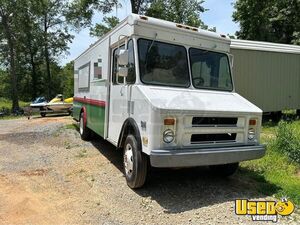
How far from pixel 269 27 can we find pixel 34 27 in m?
23.1

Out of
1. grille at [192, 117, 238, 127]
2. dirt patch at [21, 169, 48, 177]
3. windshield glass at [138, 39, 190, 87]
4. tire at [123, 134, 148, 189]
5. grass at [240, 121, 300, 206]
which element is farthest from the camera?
dirt patch at [21, 169, 48, 177]

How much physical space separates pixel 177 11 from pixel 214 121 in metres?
28.0

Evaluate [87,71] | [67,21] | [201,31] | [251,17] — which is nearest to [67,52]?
[67,21]

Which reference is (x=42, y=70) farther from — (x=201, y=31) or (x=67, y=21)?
(x=201, y=31)

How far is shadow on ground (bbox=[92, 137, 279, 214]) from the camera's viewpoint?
19.0 ft

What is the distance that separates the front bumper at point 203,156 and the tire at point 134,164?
1.87 feet

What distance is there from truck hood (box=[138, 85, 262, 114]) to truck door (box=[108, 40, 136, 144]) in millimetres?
510

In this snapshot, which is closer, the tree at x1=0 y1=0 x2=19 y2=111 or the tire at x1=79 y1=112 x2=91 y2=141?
the tire at x1=79 y1=112 x2=91 y2=141

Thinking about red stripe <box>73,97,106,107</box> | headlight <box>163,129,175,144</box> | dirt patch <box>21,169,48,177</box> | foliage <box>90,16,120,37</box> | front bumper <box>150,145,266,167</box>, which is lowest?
dirt patch <box>21,169,48,177</box>

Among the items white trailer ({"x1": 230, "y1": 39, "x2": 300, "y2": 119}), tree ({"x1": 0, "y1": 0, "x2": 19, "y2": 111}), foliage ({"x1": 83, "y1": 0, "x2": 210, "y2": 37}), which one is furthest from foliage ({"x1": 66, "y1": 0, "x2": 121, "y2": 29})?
white trailer ({"x1": 230, "y1": 39, "x2": 300, "y2": 119})

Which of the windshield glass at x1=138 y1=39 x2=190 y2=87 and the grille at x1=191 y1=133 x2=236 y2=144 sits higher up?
the windshield glass at x1=138 y1=39 x2=190 y2=87

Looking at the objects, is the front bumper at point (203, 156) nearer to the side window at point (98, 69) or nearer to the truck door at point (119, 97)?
the truck door at point (119, 97)

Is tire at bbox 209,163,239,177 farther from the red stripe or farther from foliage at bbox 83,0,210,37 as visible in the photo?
foliage at bbox 83,0,210,37

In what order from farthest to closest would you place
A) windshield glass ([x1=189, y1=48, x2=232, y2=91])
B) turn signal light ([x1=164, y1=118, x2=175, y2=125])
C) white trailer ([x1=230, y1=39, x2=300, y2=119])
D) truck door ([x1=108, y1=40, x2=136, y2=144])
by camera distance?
1. white trailer ([x1=230, y1=39, x2=300, y2=119])
2. windshield glass ([x1=189, y1=48, x2=232, y2=91])
3. truck door ([x1=108, y1=40, x2=136, y2=144])
4. turn signal light ([x1=164, y1=118, x2=175, y2=125])
